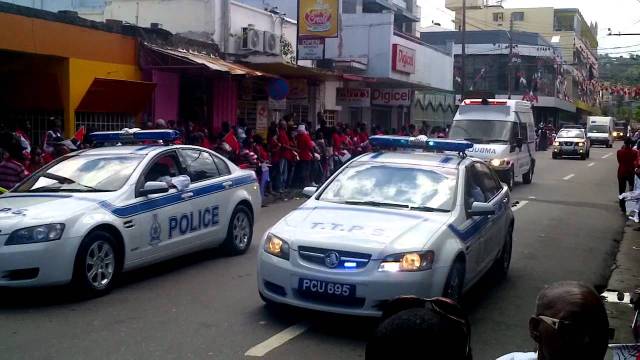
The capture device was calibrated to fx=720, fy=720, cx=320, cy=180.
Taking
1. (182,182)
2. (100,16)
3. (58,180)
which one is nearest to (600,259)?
(182,182)

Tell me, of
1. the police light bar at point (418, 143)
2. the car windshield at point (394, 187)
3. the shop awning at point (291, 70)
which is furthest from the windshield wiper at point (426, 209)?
the shop awning at point (291, 70)

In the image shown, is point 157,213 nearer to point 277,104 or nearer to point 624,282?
point 624,282

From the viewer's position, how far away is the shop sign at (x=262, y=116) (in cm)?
2219

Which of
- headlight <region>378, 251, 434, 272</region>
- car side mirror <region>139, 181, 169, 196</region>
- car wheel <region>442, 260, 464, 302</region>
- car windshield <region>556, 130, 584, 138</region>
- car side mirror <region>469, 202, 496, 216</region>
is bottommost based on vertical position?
car wheel <region>442, 260, 464, 302</region>

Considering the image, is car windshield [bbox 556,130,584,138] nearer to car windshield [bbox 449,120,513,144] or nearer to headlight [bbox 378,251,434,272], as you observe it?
car windshield [bbox 449,120,513,144]

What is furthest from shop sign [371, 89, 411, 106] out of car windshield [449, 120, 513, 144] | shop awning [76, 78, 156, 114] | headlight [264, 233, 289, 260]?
headlight [264, 233, 289, 260]

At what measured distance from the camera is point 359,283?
584 cm

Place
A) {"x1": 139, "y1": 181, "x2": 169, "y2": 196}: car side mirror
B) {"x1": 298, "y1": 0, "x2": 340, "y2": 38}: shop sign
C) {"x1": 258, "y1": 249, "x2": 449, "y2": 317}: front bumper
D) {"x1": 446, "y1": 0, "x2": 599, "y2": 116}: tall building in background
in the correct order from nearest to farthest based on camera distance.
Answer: {"x1": 258, "y1": 249, "x2": 449, "y2": 317}: front bumper → {"x1": 139, "y1": 181, "x2": 169, "y2": 196}: car side mirror → {"x1": 298, "y1": 0, "x2": 340, "y2": 38}: shop sign → {"x1": 446, "y1": 0, "x2": 599, "y2": 116}: tall building in background

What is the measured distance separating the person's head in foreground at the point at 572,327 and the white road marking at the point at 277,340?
12.2 ft

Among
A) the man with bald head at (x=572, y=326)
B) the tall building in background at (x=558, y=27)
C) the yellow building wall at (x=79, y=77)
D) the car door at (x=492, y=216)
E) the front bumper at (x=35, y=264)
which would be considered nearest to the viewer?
the man with bald head at (x=572, y=326)

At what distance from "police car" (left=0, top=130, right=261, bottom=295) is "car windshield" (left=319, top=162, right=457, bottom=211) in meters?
1.90

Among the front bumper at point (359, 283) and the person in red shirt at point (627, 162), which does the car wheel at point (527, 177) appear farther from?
the front bumper at point (359, 283)

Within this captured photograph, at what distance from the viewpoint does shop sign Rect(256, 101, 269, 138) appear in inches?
874

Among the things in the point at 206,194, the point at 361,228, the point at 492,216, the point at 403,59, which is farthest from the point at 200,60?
the point at 403,59
